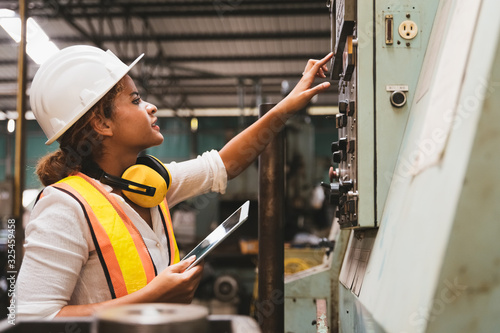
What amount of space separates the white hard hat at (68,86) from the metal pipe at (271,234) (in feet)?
2.10

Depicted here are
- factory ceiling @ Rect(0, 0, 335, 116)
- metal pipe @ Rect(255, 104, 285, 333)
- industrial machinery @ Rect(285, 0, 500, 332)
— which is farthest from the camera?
factory ceiling @ Rect(0, 0, 335, 116)

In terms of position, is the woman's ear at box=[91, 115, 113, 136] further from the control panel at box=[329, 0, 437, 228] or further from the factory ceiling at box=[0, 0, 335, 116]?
the factory ceiling at box=[0, 0, 335, 116]

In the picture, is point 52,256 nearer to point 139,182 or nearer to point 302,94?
point 139,182

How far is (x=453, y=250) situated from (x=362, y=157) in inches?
23.9

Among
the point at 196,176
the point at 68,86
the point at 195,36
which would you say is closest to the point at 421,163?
the point at 196,176

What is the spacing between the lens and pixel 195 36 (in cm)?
820

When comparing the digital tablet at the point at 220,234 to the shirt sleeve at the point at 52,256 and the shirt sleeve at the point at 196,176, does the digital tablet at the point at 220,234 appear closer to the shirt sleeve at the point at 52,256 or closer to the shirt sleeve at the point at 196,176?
the shirt sleeve at the point at 52,256

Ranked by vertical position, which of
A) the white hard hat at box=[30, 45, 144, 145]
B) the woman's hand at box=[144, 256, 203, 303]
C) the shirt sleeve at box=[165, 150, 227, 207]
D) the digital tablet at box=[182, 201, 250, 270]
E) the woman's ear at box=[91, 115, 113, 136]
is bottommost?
the woman's hand at box=[144, 256, 203, 303]

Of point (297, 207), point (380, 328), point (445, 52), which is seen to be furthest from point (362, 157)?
point (297, 207)

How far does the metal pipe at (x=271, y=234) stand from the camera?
1742 millimetres

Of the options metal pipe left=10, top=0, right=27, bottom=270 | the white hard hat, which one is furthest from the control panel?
metal pipe left=10, top=0, right=27, bottom=270

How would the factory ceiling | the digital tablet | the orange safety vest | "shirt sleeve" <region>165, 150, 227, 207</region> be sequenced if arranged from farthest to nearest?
the factory ceiling, "shirt sleeve" <region>165, 150, 227, 207</region>, the orange safety vest, the digital tablet

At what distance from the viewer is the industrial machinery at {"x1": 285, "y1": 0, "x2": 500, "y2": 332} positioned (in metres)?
0.69

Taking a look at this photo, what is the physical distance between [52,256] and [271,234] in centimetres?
86
